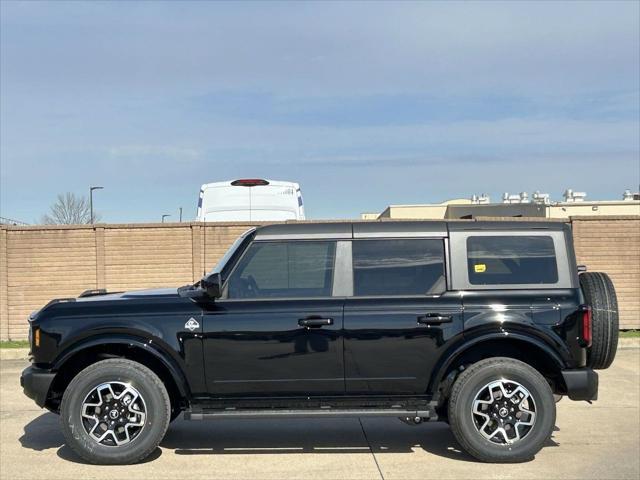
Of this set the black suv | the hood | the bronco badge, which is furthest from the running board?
the hood

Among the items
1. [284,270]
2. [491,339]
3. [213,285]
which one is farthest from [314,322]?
[491,339]

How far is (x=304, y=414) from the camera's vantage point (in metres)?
5.73

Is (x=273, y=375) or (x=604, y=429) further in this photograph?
(x=604, y=429)

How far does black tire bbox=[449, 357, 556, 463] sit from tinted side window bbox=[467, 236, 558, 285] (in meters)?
0.73

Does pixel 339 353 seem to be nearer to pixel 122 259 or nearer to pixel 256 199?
pixel 256 199

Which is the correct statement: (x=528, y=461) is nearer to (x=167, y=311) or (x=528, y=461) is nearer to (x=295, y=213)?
(x=167, y=311)

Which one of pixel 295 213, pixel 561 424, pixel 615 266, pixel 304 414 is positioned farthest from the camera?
pixel 615 266

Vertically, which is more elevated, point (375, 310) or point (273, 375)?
point (375, 310)

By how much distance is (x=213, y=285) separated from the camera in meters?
5.72

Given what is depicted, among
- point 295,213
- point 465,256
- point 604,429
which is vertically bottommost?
point 604,429

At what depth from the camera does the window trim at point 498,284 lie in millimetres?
5910

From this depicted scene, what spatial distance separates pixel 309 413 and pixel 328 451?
24.2 inches

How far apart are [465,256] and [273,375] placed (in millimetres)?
1864

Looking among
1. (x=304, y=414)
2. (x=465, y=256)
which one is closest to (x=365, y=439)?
(x=304, y=414)
